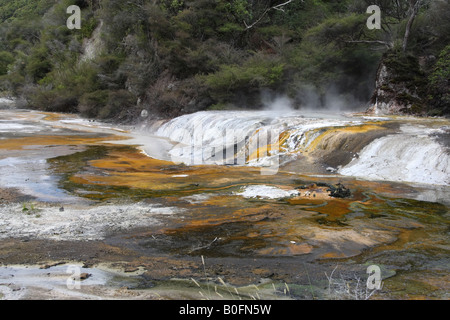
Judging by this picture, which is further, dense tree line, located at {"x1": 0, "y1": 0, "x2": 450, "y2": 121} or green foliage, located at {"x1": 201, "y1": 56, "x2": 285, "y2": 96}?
green foliage, located at {"x1": 201, "y1": 56, "x2": 285, "y2": 96}

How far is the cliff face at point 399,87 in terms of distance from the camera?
17.3 m

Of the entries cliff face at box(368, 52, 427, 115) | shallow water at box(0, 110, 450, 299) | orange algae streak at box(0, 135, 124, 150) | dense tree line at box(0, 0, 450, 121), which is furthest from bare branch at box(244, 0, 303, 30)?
shallow water at box(0, 110, 450, 299)

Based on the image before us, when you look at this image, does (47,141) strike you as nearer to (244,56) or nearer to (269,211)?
(269,211)

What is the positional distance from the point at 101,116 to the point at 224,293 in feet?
73.3

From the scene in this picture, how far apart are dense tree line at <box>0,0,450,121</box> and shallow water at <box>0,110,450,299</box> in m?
8.40

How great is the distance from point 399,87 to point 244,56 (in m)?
8.99

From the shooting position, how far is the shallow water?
16.1 feet

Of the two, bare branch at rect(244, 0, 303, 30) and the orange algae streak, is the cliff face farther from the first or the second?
the orange algae streak

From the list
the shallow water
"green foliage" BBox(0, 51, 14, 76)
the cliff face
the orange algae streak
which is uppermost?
"green foliage" BBox(0, 51, 14, 76)

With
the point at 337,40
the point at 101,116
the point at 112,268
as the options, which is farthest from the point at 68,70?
the point at 112,268

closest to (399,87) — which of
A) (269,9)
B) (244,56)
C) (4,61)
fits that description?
(244,56)

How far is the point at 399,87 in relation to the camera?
17.7 metres
